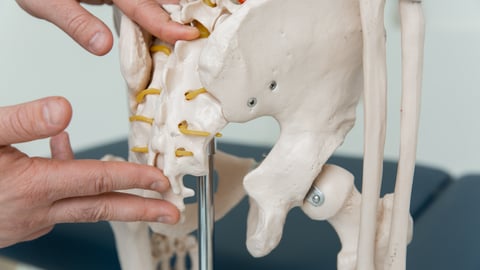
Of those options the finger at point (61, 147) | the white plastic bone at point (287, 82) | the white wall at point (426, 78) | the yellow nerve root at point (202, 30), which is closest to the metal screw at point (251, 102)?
the white plastic bone at point (287, 82)

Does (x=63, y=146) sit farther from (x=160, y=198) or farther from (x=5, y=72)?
(x=5, y=72)

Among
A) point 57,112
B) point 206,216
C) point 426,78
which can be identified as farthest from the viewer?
point 426,78

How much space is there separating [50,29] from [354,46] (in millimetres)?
1601

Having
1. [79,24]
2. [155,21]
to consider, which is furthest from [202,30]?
[79,24]

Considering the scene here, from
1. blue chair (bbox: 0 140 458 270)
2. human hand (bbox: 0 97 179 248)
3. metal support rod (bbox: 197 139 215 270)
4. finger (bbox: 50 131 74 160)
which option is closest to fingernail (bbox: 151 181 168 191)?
human hand (bbox: 0 97 179 248)

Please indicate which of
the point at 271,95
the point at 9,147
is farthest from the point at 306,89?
the point at 9,147

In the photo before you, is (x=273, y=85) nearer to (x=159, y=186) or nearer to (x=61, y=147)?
(x=159, y=186)

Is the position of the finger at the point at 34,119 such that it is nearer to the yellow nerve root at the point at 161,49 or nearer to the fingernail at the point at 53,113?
the fingernail at the point at 53,113

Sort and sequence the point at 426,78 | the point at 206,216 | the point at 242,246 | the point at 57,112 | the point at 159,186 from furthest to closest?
1. the point at 426,78
2. the point at 242,246
3. the point at 206,216
4. the point at 159,186
5. the point at 57,112

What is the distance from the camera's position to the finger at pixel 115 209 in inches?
32.0

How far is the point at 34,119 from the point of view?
72cm

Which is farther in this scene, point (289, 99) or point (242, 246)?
point (242, 246)

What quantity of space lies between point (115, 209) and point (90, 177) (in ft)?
0.21

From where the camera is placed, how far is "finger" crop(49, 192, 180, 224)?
81cm
